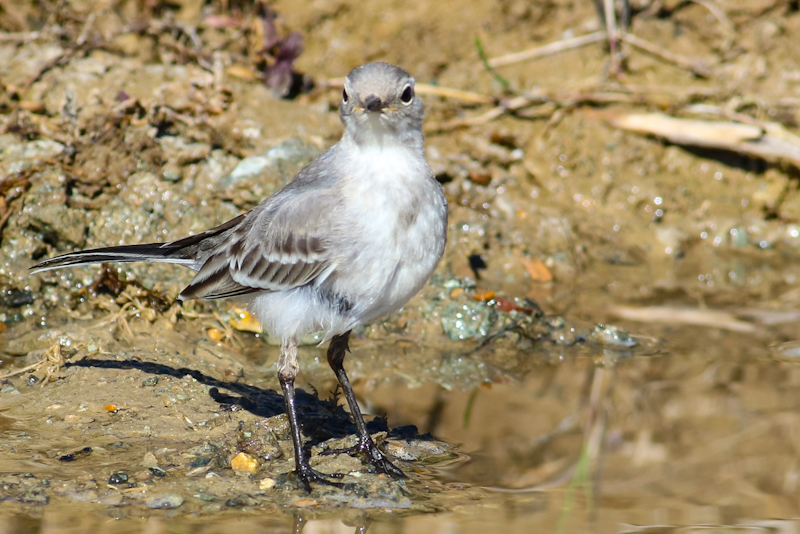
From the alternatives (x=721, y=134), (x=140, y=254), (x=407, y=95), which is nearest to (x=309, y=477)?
(x=140, y=254)

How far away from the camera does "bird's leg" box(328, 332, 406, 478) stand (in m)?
5.03

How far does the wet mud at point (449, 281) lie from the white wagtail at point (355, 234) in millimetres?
706

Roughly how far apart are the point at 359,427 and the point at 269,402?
2.67 feet

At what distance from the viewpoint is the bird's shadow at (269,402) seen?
5562 millimetres

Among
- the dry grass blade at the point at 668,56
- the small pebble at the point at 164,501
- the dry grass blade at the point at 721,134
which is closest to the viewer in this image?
the small pebble at the point at 164,501

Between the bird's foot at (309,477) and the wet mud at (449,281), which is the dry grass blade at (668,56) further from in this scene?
the bird's foot at (309,477)

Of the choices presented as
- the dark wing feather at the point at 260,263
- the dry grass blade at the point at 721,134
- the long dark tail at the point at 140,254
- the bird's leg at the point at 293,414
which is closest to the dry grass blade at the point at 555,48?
the dry grass blade at the point at 721,134

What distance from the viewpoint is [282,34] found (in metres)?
9.58

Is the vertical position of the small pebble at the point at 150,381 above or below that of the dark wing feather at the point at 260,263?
below

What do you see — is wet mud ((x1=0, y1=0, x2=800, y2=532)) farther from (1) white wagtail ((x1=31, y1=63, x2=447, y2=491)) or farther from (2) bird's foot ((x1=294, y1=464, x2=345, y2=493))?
(1) white wagtail ((x1=31, y1=63, x2=447, y2=491))

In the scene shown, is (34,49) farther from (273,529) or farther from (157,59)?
(273,529)

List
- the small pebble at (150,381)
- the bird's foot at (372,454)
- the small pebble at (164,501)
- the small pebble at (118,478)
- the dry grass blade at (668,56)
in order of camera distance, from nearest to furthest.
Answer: the small pebble at (164,501)
the small pebble at (118,478)
the bird's foot at (372,454)
the small pebble at (150,381)
the dry grass blade at (668,56)

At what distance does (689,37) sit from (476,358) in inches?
220

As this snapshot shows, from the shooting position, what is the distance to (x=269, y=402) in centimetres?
578
